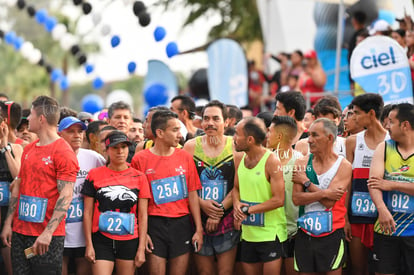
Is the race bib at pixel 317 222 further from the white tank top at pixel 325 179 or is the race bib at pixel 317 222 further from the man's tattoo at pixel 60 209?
the man's tattoo at pixel 60 209

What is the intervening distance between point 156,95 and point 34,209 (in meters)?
6.92

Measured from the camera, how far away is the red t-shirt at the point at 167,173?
19.4 feet

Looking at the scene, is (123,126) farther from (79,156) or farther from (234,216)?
(234,216)

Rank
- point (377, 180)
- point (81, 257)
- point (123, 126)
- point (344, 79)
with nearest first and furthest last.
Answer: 1. point (377, 180)
2. point (81, 257)
3. point (123, 126)
4. point (344, 79)

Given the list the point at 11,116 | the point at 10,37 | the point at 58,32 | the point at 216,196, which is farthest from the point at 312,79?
the point at 10,37

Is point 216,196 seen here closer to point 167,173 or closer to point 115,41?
point 167,173

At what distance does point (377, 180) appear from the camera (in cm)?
559

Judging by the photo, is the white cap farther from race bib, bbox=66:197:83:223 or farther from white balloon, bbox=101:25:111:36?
race bib, bbox=66:197:83:223

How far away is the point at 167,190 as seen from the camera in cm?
591

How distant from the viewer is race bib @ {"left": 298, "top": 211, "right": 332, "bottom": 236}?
554 centimetres

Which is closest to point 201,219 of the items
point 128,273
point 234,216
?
point 234,216

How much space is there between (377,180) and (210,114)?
1714 mm

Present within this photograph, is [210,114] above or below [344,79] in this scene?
below

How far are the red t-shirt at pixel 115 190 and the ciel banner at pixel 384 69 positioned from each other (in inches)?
159
